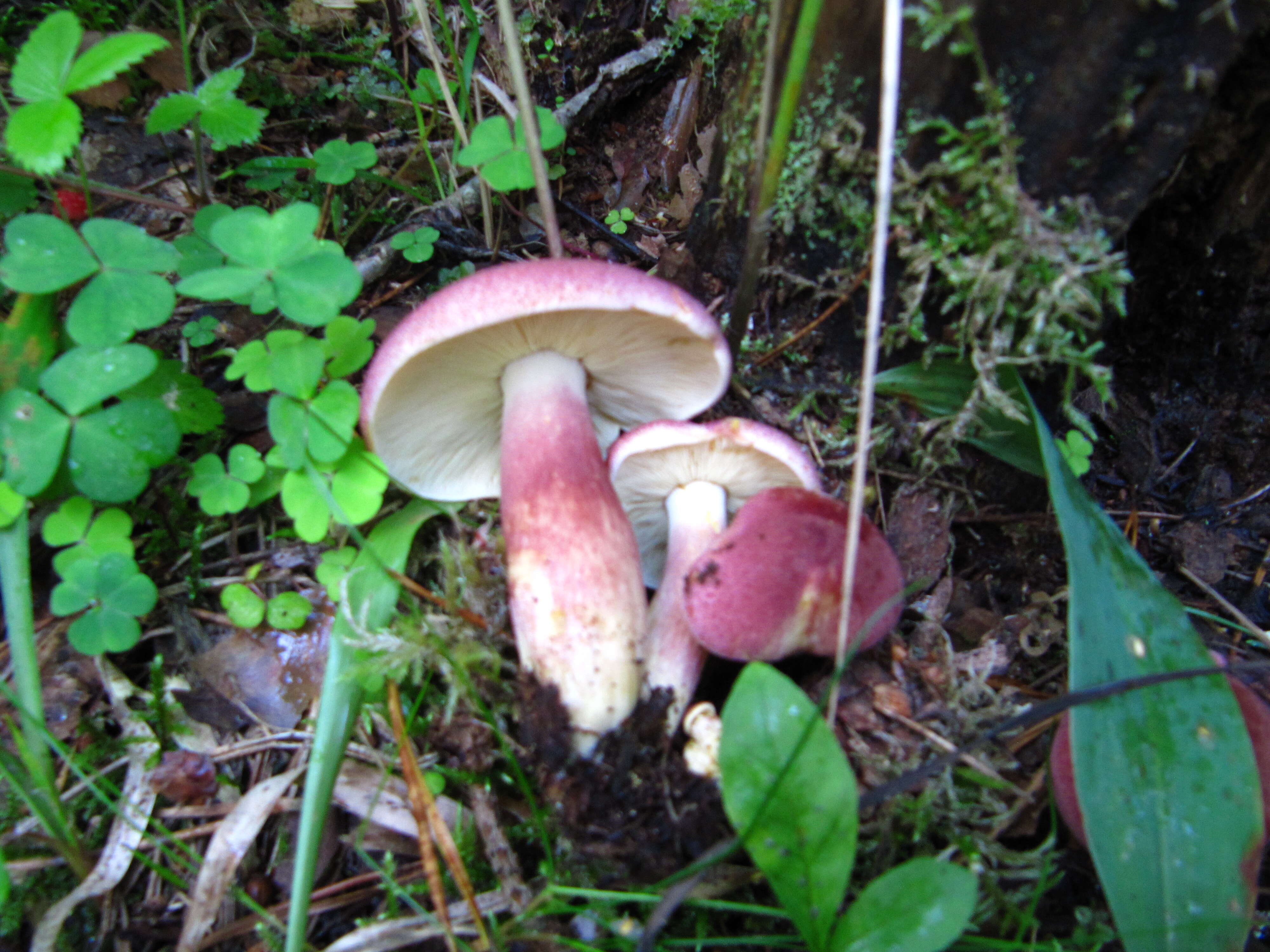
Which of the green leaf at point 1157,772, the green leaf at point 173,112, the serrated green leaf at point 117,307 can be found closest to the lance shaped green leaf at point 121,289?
the serrated green leaf at point 117,307

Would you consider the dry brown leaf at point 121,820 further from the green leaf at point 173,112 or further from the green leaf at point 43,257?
the green leaf at point 173,112

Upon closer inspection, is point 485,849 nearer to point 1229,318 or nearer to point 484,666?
point 484,666

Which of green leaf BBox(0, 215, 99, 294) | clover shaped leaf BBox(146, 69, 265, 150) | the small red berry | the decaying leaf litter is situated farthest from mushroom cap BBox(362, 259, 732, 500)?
the small red berry

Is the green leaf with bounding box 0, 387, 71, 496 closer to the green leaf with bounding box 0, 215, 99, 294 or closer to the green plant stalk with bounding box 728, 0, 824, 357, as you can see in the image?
the green leaf with bounding box 0, 215, 99, 294

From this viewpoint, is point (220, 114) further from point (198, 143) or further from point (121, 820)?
point (121, 820)

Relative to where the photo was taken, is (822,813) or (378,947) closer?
(822,813)

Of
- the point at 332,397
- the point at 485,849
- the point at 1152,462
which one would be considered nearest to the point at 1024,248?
the point at 1152,462
